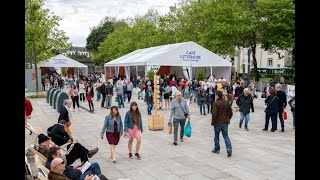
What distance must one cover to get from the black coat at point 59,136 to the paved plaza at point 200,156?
101cm

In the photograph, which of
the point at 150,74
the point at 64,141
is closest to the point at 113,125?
the point at 64,141

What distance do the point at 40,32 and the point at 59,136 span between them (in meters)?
21.1

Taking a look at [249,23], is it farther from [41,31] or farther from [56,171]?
[56,171]

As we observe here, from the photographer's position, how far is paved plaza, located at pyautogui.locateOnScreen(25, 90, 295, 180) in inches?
287

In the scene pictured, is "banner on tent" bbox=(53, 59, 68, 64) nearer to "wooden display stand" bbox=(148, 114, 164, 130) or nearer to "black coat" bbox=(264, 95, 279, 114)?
"wooden display stand" bbox=(148, 114, 164, 130)

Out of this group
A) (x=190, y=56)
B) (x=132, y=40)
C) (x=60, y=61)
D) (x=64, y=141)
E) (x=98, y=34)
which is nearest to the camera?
(x=64, y=141)

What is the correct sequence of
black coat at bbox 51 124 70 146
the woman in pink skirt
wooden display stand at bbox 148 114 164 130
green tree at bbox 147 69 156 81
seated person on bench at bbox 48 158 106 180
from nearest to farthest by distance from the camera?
seated person on bench at bbox 48 158 106 180, black coat at bbox 51 124 70 146, the woman in pink skirt, wooden display stand at bbox 148 114 164 130, green tree at bbox 147 69 156 81

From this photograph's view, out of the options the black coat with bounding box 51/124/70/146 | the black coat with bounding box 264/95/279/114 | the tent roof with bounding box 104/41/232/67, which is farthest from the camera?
the tent roof with bounding box 104/41/232/67

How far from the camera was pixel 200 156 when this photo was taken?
8.77 m

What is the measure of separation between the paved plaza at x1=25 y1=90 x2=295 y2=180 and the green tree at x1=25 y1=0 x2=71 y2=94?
48.7ft

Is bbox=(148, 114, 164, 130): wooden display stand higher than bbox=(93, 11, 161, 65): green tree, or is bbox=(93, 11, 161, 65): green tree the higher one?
bbox=(93, 11, 161, 65): green tree

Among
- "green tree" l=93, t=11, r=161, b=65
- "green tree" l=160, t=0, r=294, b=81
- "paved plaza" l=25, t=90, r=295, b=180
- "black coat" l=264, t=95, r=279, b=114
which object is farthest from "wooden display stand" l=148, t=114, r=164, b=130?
"green tree" l=93, t=11, r=161, b=65

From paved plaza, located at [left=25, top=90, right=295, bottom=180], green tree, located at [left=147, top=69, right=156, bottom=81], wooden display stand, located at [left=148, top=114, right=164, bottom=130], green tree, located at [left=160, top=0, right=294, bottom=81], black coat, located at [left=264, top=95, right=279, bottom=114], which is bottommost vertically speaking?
paved plaza, located at [left=25, top=90, right=295, bottom=180]
